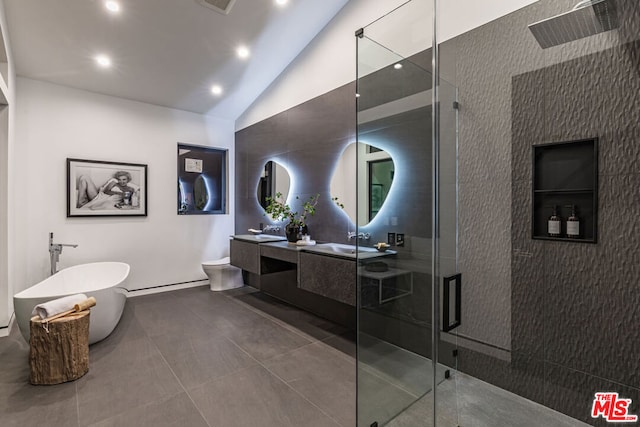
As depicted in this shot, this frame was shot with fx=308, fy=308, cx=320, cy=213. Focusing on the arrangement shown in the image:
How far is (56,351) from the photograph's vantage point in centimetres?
236

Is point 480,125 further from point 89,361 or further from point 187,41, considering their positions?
point 89,361

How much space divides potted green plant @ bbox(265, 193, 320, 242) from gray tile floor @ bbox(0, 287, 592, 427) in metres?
1.15

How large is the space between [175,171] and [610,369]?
5362 millimetres

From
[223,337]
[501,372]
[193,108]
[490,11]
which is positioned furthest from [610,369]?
[193,108]

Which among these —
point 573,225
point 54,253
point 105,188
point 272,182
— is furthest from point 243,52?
point 573,225

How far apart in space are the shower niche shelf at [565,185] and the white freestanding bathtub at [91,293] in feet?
12.1

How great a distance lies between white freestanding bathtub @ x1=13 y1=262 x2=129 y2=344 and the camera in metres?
2.61

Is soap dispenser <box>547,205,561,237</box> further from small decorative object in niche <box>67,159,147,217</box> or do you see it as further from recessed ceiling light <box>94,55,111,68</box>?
small decorative object in niche <box>67,159,147,217</box>

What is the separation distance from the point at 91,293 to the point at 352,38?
144 inches

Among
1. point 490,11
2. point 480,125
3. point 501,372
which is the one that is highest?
Answer: point 490,11

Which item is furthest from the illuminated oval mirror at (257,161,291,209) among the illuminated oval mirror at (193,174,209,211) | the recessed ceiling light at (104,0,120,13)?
the recessed ceiling light at (104,0,120,13)

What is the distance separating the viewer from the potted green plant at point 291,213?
12.7ft

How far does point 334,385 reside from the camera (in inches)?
90.4

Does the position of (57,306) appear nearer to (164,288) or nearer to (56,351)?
(56,351)
